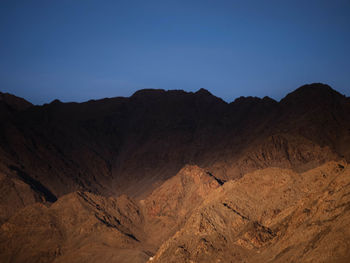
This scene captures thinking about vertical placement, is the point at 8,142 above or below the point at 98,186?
above

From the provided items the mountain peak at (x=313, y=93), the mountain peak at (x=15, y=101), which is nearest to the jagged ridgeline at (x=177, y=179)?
the mountain peak at (x=313, y=93)

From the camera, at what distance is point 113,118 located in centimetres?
11550

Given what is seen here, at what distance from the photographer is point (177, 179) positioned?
70.1m

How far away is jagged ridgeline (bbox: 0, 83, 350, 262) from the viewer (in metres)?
42.7

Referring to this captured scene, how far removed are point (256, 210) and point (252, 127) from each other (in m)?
47.9

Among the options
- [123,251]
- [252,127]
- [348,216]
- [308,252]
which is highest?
[252,127]

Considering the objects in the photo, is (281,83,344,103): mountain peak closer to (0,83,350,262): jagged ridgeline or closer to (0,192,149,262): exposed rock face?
(0,83,350,262): jagged ridgeline

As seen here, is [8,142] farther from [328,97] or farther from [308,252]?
[308,252]

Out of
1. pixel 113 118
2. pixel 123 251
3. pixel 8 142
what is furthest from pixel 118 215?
pixel 113 118

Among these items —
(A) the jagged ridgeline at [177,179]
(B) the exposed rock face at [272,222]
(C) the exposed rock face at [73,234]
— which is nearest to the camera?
(B) the exposed rock face at [272,222]

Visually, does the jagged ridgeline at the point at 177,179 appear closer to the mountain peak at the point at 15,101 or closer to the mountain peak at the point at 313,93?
the mountain peak at the point at 313,93

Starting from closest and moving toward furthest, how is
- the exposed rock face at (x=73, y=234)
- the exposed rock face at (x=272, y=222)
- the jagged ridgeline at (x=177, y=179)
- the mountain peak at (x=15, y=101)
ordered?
the exposed rock face at (x=272, y=222) → the jagged ridgeline at (x=177, y=179) → the exposed rock face at (x=73, y=234) → the mountain peak at (x=15, y=101)

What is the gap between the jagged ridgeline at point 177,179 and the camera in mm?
42656

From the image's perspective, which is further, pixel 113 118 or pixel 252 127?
pixel 113 118
